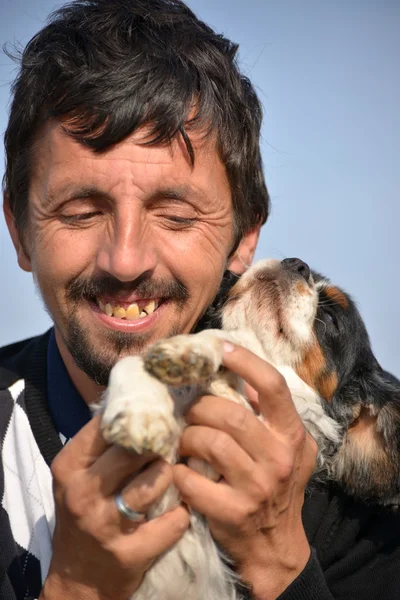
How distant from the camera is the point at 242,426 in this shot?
7.67 feet

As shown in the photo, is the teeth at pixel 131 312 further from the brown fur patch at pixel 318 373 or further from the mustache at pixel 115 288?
the brown fur patch at pixel 318 373

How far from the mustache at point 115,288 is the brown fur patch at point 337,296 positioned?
825 millimetres

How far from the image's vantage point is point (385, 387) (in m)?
3.31

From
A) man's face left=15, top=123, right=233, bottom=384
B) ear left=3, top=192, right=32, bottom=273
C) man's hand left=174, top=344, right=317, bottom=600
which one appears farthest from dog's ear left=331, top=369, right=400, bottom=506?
ear left=3, top=192, right=32, bottom=273

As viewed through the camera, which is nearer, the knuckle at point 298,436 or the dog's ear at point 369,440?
the knuckle at point 298,436

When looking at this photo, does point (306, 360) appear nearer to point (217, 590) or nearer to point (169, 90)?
point (217, 590)

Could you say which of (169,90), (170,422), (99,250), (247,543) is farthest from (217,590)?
(169,90)

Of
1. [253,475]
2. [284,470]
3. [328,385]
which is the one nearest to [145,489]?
[253,475]

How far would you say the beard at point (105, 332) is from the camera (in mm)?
2729

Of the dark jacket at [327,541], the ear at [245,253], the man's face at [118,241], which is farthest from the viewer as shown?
the ear at [245,253]

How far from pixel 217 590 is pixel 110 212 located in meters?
1.41

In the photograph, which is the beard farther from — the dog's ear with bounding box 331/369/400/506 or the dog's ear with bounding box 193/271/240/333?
the dog's ear with bounding box 331/369/400/506

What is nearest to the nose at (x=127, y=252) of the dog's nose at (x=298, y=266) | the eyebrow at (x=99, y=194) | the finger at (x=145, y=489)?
the eyebrow at (x=99, y=194)

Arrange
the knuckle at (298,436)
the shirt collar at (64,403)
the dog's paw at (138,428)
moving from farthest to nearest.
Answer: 1. the shirt collar at (64,403)
2. the knuckle at (298,436)
3. the dog's paw at (138,428)
